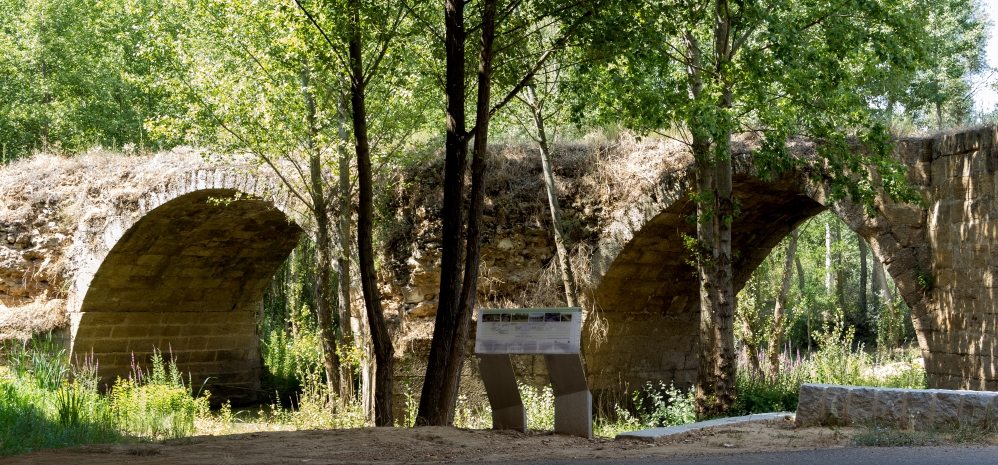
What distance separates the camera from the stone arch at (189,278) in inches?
624

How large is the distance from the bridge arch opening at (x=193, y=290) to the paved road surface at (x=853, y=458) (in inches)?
407

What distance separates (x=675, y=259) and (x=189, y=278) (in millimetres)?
9137

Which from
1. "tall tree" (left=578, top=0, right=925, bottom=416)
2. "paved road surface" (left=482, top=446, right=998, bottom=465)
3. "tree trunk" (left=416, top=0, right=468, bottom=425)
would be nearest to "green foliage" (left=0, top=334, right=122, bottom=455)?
"tree trunk" (left=416, top=0, right=468, bottom=425)

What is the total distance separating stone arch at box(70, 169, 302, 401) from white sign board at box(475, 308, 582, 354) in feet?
24.5

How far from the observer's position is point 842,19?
9.34 m

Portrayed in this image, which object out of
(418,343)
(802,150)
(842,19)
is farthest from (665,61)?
(418,343)

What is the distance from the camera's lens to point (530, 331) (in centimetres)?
740

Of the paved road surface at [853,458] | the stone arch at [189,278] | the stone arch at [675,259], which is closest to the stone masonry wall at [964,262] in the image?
the stone arch at [675,259]

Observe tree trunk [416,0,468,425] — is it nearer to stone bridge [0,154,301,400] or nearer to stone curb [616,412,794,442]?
stone curb [616,412,794,442]

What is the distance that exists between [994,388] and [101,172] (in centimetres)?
1363

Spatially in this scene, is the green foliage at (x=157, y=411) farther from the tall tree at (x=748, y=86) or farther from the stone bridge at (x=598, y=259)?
the tall tree at (x=748, y=86)

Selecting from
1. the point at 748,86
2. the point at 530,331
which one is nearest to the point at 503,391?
the point at 530,331

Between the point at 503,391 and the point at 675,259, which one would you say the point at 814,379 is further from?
the point at 503,391

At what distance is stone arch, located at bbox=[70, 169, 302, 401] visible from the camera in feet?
52.0
